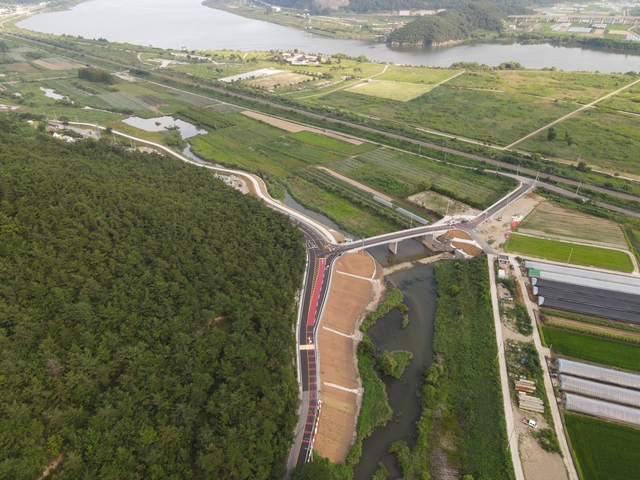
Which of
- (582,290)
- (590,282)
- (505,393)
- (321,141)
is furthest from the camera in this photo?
(321,141)

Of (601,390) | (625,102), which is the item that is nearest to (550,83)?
(625,102)

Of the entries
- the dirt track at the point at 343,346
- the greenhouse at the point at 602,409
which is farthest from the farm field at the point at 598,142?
the greenhouse at the point at 602,409

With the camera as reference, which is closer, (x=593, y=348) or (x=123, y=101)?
(x=593, y=348)

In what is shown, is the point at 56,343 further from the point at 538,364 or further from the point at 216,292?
the point at 538,364

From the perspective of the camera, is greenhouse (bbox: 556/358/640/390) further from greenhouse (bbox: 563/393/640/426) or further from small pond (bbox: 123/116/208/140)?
small pond (bbox: 123/116/208/140)

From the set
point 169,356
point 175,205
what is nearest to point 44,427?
point 169,356

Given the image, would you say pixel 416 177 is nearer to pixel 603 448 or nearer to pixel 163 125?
pixel 603 448

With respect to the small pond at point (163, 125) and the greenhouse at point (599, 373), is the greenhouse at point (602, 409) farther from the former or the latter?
the small pond at point (163, 125)
